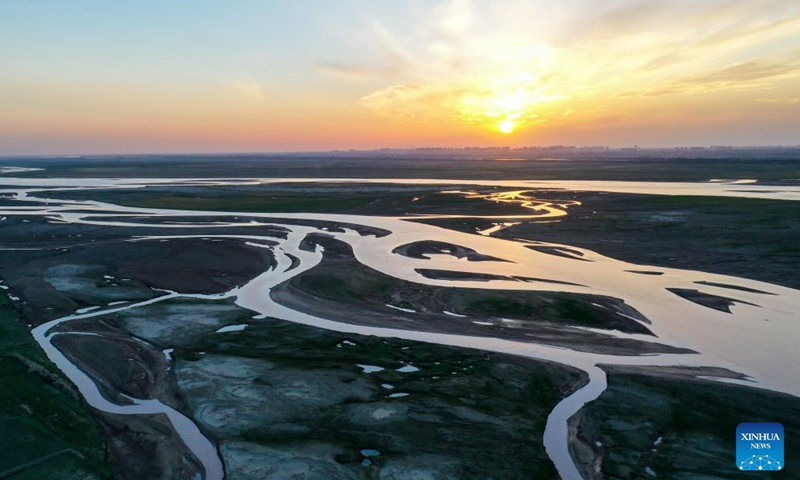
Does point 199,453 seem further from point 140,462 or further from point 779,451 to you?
point 779,451

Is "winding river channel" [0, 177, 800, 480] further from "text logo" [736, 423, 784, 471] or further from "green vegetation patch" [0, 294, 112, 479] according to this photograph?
"text logo" [736, 423, 784, 471]

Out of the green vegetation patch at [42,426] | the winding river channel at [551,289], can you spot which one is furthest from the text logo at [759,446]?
the green vegetation patch at [42,426]

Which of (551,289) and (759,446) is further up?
(551,289)

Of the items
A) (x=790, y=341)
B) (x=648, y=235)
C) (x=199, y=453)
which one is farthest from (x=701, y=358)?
(x=648, y=235)

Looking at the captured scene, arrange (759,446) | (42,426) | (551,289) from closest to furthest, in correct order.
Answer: (759,446) → (42,426) → (551,289)

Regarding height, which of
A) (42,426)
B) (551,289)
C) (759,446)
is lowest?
(759,446)

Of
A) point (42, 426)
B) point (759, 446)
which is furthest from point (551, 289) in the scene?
point (42, 426)

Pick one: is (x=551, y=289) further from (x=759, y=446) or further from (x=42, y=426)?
(x=42, y=426)
